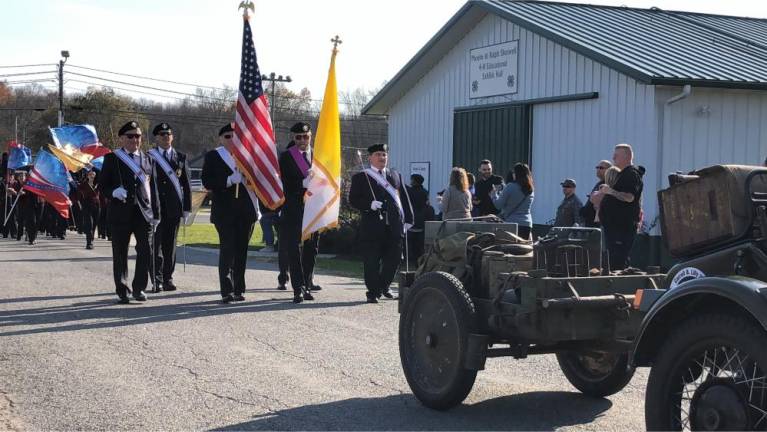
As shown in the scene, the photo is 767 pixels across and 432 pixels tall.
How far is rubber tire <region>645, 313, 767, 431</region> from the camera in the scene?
387 centimetres

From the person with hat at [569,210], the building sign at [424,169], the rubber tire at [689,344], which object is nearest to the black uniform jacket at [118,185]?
the person with hat at [569,210]

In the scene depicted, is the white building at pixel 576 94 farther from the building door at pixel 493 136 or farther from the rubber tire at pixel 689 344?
the rubber tire at pixel 689 344

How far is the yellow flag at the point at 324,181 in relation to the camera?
37.2 ft

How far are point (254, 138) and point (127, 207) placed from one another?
5.79 ft

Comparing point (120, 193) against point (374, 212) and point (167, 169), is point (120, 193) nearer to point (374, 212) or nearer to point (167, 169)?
point (167, 169)

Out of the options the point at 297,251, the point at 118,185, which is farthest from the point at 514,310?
the point at 118,185

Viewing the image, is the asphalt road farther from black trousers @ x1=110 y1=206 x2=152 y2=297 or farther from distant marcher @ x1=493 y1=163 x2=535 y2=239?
distant marcher @ x1=493 y1=163 x2=535 y2=239

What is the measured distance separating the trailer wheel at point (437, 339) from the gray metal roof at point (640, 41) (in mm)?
10666

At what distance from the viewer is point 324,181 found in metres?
11.4

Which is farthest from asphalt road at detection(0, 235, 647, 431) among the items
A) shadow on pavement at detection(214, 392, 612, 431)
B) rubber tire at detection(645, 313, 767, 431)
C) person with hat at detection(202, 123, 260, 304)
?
rubber tire at detection(645, 313, 767, 431)

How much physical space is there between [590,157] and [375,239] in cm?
757

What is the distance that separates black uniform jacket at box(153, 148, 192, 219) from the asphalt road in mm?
1461

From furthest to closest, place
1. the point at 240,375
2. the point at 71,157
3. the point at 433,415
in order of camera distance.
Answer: the point at 71,157, the point at 240,375, the point at 433,415

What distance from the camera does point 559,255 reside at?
19.2ft
